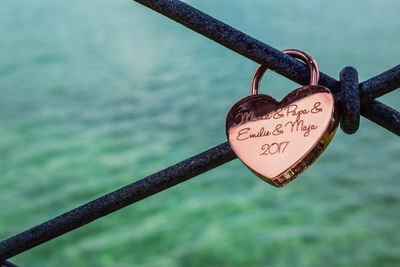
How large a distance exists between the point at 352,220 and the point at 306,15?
2.87m

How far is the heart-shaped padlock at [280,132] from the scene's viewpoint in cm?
50

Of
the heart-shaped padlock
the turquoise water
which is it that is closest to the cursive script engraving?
the heart-shaped padlock

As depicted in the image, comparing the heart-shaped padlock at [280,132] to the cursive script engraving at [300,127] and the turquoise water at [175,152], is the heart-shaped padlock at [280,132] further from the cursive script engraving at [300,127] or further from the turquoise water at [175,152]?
the turquoise water at [175,152]

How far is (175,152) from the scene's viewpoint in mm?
2463

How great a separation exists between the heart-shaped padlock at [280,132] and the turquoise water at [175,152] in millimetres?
1263

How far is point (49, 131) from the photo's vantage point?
106 inches

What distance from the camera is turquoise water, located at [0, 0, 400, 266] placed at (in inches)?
73.1

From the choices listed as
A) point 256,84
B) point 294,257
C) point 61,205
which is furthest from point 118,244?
point 256,84

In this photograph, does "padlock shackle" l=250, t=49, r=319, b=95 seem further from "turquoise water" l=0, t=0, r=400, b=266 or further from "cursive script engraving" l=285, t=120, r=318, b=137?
"turquoise water" l=0, t=0, r=400, b=266

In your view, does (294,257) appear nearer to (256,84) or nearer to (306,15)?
(256,84)

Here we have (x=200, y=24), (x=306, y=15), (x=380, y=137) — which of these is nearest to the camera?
(x=200, y=24)

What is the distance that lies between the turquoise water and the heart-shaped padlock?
126 centimetres

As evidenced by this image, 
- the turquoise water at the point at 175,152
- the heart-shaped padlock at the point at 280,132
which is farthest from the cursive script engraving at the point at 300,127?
the turquoise water at the point at 175,152

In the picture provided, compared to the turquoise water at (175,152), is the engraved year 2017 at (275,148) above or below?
above
